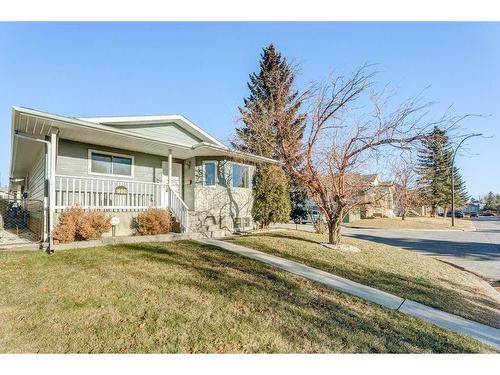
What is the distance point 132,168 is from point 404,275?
10.4 m

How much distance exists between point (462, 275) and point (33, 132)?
13755 millimetres

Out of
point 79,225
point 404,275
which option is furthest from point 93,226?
point 404,275

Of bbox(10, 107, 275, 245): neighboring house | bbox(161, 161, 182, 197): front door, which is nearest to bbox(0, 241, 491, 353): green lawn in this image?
bbox(10, 107, 275, 245): neighboring house

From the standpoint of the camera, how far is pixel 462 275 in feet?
26.1

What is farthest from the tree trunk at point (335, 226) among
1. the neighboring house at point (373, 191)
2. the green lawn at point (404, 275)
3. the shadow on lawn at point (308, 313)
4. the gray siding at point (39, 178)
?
the gray siding at point (39, 178)

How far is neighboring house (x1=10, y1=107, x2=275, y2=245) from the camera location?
27.6 ft

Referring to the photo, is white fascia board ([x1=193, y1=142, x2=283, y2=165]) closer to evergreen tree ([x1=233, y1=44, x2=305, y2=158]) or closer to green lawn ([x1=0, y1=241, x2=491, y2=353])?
evergreen tree ([x1=233, y1=44, x2=305, y2=158])

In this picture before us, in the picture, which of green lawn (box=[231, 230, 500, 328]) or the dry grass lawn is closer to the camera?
green lawn (box=[231, 230, 500, 328])

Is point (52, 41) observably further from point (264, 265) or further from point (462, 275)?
point (462, 275)

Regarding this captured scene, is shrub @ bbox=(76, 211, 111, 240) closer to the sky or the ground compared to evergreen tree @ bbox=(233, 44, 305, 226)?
closer to the ground

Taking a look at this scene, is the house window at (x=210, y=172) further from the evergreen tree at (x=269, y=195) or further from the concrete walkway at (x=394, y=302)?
the concrete walkway at (x=394, y=302)

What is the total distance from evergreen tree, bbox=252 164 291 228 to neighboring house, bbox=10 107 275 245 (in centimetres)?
58

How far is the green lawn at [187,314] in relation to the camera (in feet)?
11.1

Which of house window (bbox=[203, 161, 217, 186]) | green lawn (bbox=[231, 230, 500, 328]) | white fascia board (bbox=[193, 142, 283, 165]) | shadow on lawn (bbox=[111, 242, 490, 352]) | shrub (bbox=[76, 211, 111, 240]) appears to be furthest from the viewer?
house window (bbox=[203, 161, 217, 186])
